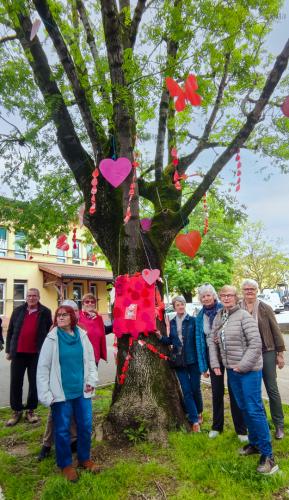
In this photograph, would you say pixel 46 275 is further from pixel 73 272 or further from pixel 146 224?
pixel 146 224

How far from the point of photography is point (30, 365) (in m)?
5.32

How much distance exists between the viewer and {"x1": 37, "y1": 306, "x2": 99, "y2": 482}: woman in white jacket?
332cm

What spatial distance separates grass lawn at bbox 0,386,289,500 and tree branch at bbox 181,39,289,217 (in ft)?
10.00

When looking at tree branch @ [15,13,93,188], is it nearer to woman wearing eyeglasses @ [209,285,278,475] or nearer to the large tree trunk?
the large tree trunk

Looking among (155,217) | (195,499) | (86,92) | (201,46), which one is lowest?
(195,499)

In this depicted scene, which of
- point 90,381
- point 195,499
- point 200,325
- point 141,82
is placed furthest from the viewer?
point 141,82

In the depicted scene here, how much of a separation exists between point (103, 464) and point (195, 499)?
1.17m

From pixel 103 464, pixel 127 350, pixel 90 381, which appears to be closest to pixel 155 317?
pixel 127 350

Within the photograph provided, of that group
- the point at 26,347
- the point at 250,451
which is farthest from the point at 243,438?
the point at 26,347

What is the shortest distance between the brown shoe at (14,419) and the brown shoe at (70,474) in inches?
85.3

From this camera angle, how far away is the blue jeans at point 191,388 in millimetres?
4488

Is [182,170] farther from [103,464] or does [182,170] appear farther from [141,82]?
[103,464]

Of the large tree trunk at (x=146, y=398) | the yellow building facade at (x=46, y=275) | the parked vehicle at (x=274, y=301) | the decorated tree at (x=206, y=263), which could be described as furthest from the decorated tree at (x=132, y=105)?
the parked vehicle at (x=274, y=301)

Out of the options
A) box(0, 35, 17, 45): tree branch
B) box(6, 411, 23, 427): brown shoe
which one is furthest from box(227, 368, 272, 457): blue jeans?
box(0, 35, 17, 45): tree branch
